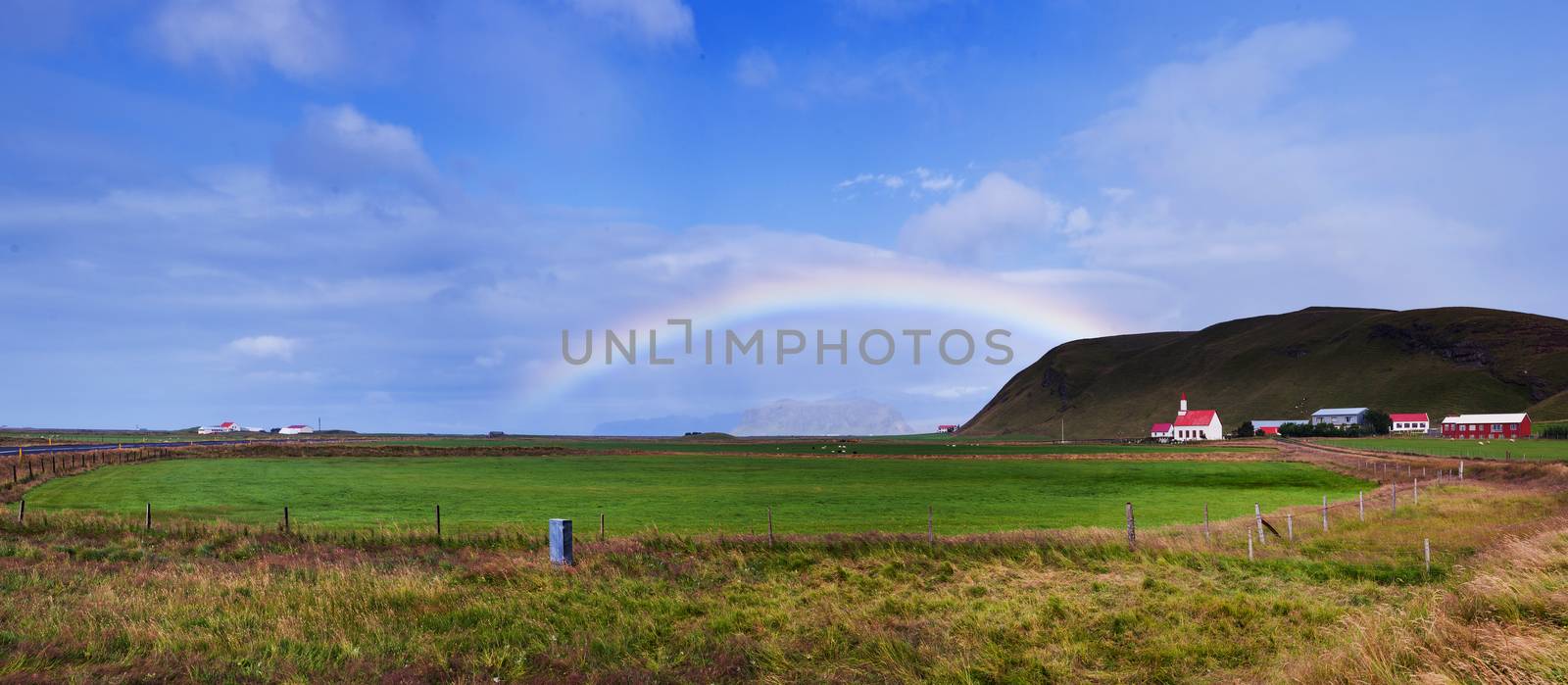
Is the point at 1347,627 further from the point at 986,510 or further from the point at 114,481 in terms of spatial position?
the point at 114,481

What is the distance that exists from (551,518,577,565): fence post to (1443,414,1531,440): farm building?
638ft

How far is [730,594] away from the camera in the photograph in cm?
2125

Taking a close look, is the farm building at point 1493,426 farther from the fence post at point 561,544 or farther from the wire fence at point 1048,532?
the fence post at point 561,544

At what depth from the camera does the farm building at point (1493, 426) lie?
162375mm

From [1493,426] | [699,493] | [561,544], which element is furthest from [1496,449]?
[561,544]

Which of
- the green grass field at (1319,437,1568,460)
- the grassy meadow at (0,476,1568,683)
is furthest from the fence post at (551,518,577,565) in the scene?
the green grass field at (1319,437,1568,460)

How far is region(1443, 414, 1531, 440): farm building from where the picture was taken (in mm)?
162375

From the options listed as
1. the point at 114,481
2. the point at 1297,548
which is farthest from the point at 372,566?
the point at 114,481

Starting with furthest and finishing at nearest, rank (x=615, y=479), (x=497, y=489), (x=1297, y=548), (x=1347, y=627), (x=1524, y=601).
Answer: (x=615, y=479)
(x=497, y=489)
(x=1297, y=548)
(x=1347, y=627)
(x=1524, y=601)

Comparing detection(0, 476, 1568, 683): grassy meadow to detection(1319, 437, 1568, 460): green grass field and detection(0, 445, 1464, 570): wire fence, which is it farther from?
detection(1319, 437, 1568, 460): green grass field

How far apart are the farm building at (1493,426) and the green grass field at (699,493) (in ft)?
361

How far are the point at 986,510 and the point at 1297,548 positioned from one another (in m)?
19.4

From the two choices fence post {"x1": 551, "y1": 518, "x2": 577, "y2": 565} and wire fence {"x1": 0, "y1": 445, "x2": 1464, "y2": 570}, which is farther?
wire fence {"x1": 0, "y1": 445, "x2": 1464, "y2": 570}

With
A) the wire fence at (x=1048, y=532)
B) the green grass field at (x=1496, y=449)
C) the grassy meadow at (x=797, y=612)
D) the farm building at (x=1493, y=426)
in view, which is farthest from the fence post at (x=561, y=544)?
the farm building at (x=1493, y=426)
